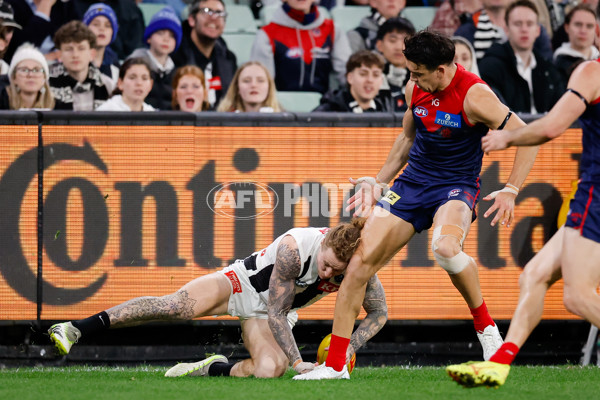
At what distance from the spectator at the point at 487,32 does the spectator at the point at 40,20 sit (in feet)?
15.0

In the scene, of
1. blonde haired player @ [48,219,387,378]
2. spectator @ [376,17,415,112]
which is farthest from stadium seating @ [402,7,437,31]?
blonde haired player @ [48,219,387,378]

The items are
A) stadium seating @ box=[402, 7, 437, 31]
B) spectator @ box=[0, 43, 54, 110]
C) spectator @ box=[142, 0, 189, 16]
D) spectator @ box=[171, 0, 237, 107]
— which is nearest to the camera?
spectator @ box=[0, 43, 54, 110]

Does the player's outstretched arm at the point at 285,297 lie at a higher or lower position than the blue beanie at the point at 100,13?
lower

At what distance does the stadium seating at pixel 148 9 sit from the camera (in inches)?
423

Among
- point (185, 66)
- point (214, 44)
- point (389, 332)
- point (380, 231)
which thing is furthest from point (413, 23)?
point (380, 231)

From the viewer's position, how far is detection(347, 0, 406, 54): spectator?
10.4m

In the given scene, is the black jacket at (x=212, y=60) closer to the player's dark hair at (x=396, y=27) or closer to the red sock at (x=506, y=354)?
the player's dark hair at (x=396, y=27)

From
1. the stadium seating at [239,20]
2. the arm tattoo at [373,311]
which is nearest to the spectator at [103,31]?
the stadium seating at [239,20]

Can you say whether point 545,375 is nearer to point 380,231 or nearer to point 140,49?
point 380,231

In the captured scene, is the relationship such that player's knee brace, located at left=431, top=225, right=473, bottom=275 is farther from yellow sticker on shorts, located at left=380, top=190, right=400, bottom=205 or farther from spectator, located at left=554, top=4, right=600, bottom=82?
spectator, located at left=554, top=4, right=600, bottom=82

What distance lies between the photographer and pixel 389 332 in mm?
7578

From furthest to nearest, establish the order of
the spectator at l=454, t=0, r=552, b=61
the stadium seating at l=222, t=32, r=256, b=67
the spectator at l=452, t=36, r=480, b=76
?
the stadium seating at l=222, t=32, r=256, b=67 < the spectator at l=454, t=0, r=552, b=61 < the spectator at l=452, t=36, r=480, b=76

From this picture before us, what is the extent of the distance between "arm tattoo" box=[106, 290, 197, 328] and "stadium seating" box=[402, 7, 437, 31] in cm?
585

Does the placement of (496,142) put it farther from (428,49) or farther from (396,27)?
(396,27)
